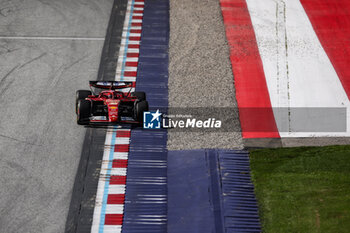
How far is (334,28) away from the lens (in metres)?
15.5

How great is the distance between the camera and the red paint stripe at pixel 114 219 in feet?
29.4

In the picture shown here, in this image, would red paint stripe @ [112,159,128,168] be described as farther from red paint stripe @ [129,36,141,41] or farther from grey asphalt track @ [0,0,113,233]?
red paint stripe @ [129,36,141,41]

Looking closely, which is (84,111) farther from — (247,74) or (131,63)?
(247,74)

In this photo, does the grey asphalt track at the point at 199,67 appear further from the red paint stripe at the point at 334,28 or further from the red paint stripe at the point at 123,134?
the red paint stripe at the point at 334,28

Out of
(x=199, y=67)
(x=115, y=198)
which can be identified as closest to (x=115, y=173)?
(x=115, y=198)

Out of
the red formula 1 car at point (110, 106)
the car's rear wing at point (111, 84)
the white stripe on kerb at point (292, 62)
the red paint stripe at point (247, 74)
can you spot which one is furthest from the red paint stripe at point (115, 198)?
the white stripe on kerb at point (292, 62)

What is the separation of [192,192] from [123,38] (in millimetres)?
8041

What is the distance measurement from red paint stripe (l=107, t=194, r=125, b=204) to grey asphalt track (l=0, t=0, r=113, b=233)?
1.09 m

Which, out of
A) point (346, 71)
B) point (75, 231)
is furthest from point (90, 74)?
point (346, 71)

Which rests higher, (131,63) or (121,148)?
(131,63)

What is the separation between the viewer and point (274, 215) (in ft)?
29.1

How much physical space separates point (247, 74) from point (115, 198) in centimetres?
680

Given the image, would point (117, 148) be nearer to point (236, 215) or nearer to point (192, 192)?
point (192, 192)

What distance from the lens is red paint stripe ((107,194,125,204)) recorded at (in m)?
9.41
